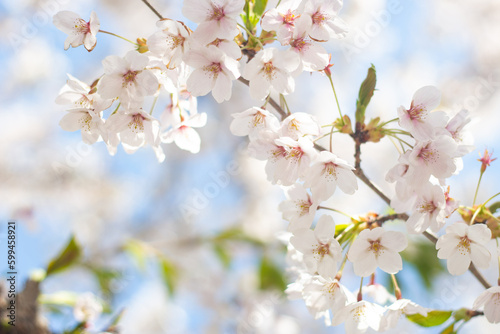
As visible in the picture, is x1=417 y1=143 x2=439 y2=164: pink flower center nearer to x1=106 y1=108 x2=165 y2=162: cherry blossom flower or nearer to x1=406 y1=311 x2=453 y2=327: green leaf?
x1=406 y1=311 x2=453 y2=327: green leaf

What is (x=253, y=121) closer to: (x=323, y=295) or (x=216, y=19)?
(x=216, y=19)

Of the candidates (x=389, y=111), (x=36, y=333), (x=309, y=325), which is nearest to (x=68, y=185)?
(x=309, y=325)

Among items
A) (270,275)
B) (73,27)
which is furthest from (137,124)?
(270,275)

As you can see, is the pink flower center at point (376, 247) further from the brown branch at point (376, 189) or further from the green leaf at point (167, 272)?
the green leaf at point (167, 272)

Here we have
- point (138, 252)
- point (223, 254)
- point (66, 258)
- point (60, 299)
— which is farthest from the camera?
point (223, 254)

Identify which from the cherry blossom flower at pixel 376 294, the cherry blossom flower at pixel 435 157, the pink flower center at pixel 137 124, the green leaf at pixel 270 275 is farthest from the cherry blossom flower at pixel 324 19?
the green leaf at pixel 270 275
